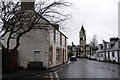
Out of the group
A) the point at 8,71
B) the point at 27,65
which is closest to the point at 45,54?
the point at 27,65

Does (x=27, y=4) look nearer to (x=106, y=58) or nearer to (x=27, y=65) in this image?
(x=27, y=65)

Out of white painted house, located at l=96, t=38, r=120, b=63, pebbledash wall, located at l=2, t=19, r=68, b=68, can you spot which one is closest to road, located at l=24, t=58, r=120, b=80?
pebbledash wall, located at l=2, t=19, r=68, b=68

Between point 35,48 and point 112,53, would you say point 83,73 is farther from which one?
point 112,53

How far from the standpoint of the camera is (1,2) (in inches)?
484

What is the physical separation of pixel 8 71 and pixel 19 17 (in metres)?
5.76

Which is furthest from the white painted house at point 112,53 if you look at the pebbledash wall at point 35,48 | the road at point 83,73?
the pebbledash wall at point 35,48

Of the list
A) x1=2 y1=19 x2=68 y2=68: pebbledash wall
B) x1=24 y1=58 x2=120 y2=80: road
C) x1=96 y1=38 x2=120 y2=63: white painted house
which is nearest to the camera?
x1=24 y1=58 x2=120 y2=80: road

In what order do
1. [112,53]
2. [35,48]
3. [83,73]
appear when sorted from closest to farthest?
1. [83,73]
2. [35,48]
3. [112,53]

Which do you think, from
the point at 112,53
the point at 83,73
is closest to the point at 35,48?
the point at 83,73

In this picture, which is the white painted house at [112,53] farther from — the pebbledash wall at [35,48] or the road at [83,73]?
the pebbledash wall at [35,48]

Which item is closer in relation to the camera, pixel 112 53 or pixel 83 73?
pixel 83 73

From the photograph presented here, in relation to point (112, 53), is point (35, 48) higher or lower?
higher

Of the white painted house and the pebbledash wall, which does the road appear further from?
the white painted house

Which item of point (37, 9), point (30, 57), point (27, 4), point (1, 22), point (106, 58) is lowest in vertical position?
point (106, 58)
